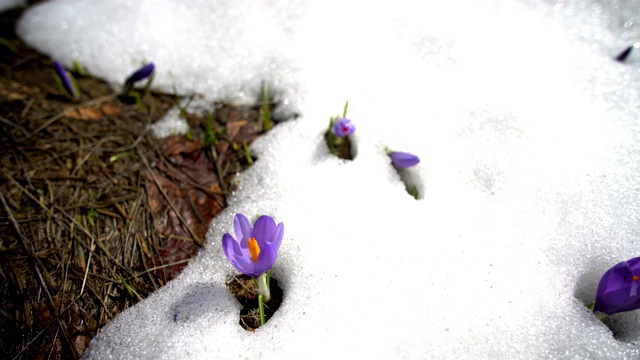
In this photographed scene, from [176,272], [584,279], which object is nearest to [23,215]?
[176,272]

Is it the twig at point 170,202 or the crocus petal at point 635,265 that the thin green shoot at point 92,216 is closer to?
the twig at point 170,202

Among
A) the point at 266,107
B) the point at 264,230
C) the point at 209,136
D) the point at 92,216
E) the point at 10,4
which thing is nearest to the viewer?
the point at 264,230

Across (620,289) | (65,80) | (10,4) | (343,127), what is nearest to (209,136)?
(343,127)

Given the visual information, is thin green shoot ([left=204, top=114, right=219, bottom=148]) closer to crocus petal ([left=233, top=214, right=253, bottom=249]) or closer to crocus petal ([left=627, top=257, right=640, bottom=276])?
crocus petal ([left=233, top=214, right=253, bottom=249])

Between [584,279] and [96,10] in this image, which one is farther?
[96,10]

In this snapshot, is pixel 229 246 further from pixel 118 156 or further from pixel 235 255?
pixel 118 156

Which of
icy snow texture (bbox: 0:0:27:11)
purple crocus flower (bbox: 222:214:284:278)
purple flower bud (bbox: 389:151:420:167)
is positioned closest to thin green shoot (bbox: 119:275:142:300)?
purple crocus flower (bbox: 222:214:284:278)

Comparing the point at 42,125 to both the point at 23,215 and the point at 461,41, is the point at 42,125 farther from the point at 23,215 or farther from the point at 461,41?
the point at 461,41

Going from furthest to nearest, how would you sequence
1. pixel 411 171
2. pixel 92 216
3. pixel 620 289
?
pixel 411 171, pixel 92 216, pixel 620 289
